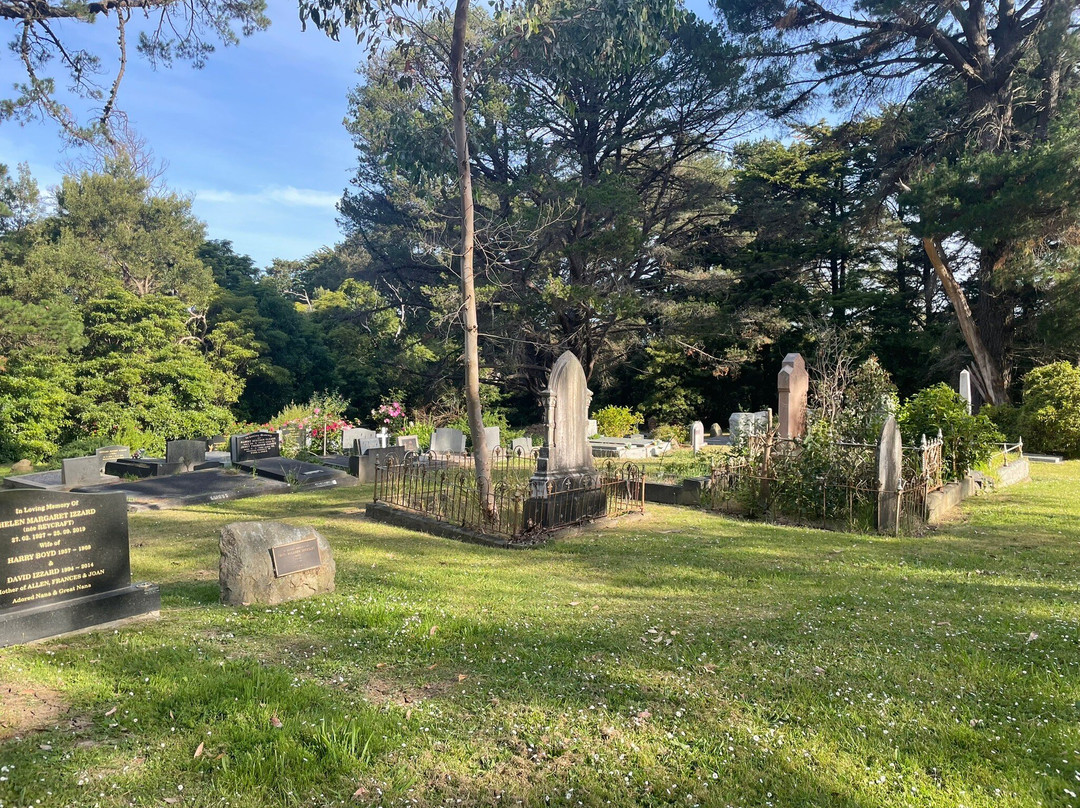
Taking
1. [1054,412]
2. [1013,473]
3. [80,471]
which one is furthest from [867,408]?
[80,471]

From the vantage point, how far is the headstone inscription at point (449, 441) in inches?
656

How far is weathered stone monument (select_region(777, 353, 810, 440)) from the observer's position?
36.6 ft

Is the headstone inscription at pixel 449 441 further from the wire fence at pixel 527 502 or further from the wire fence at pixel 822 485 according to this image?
the wire fence at pixel 822 485

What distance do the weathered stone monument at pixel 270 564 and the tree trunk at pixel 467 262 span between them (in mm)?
3355

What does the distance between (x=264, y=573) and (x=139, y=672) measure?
1498mm

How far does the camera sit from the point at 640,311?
75.2ft

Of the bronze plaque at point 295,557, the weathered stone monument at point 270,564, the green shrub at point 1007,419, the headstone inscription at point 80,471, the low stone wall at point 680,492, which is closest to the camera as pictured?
the weathered stone monument at point 270,564

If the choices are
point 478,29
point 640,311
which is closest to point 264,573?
point 640,311

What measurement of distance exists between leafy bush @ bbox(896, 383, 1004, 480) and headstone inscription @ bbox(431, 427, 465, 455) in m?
9.86

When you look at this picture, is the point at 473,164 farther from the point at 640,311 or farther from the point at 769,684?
the point at 769,684

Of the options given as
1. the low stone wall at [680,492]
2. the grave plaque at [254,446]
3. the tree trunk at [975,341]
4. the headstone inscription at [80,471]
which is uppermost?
the tree trunk at [975,341]

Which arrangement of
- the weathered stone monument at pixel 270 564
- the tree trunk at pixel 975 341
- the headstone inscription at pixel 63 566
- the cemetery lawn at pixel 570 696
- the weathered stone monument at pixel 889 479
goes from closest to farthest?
the cemetery lawn at pixel 570 696, the headstone inscription at pixel 63 566, the weathered stone monument at pixel 270 564, the weathered stone monument at pixel 889 479, the tree trunk at pixel 975 341

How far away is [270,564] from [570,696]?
2940mm

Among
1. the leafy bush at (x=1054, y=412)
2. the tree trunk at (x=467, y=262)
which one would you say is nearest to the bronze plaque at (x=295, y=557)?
the tree trunk at (x=467, y=262)
